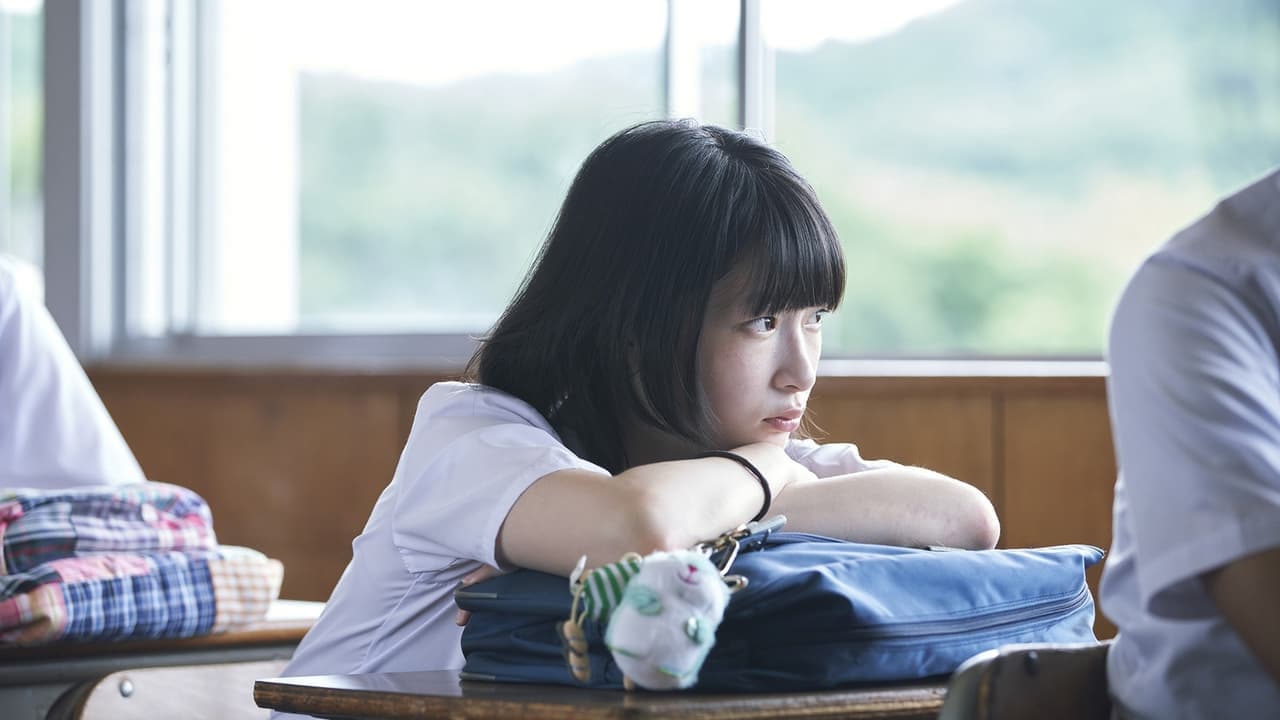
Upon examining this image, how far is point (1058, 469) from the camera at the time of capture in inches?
106

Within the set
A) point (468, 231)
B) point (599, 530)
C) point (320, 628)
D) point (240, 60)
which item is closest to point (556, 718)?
point (599, 530)

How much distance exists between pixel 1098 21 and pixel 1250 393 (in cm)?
234

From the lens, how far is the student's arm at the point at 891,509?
50.1 inches

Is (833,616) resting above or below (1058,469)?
above

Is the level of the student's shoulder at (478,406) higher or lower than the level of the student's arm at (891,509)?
higher

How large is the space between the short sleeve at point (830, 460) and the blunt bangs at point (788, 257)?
198 millimetres

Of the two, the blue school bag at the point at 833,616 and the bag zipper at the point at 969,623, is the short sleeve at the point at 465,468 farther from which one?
the bag zipper at the point at 969,623

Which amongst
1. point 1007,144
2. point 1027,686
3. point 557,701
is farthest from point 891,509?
point 1007,144

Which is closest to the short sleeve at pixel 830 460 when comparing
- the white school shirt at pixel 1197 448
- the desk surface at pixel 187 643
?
the white school shirt at pixel 1197 448

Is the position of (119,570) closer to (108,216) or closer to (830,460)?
(830,460)

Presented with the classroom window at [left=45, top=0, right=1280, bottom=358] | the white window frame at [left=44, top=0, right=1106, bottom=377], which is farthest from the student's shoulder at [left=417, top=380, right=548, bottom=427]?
the white window frame at [left=44, top=0, right=1106, bottom=377]

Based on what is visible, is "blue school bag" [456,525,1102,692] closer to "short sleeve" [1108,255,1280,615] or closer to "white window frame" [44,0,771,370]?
"short sleeve" [1108,255,1280,615]

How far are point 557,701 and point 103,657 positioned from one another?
3.45 feet

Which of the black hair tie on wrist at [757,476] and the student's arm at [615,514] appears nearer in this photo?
the student's arm at [615,514]
